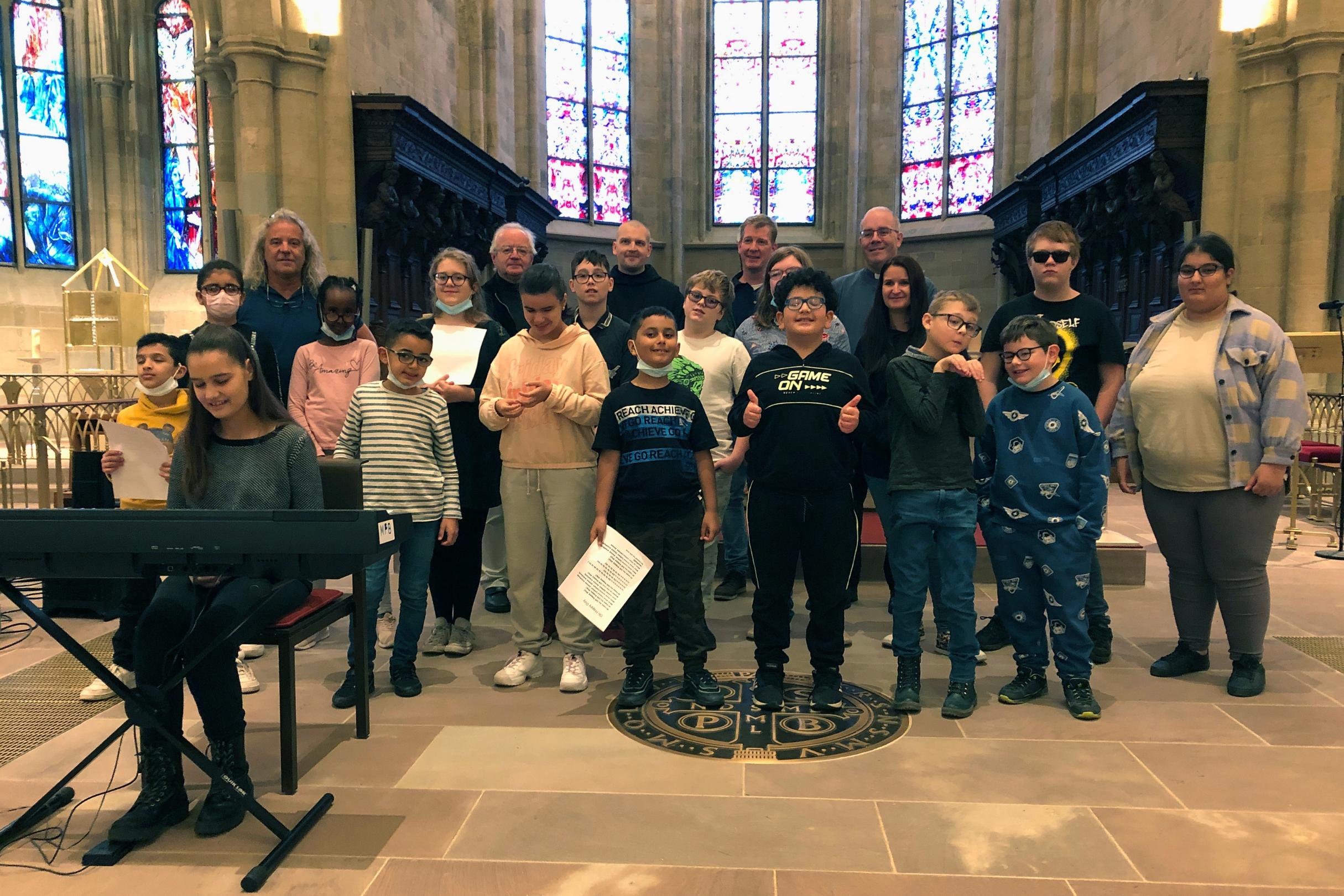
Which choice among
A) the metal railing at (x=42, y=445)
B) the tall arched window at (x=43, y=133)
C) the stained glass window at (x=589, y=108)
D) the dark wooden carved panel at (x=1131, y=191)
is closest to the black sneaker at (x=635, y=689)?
the metal railing at (x=42, y=445)

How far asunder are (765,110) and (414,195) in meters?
9.01

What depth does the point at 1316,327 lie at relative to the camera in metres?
8.67

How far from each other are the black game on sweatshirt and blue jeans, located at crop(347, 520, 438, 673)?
1.32 meters

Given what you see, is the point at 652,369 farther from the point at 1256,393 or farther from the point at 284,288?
the point at 1256,393

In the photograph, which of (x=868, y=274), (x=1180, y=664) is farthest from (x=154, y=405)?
(x=1180, y=664)

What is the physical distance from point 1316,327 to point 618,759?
27.8 ft

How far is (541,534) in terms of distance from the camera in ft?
12.5

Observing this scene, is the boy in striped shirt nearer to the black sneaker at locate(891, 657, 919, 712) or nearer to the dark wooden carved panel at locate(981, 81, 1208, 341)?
the black sneaker at locate(891, 657, 919, 712)

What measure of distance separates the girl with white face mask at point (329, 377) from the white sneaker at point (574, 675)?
137 cm

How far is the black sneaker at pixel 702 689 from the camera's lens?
11.4 feet

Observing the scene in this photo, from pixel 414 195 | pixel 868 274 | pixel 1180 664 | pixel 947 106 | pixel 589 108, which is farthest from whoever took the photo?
pixel 589 108

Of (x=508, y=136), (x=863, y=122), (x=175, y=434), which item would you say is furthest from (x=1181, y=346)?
(x=863, y=122)

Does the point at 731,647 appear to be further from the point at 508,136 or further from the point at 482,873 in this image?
the point at 508,136

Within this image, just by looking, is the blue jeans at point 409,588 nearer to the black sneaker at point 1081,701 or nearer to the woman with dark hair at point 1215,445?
the black sneaker at point 1081,701
